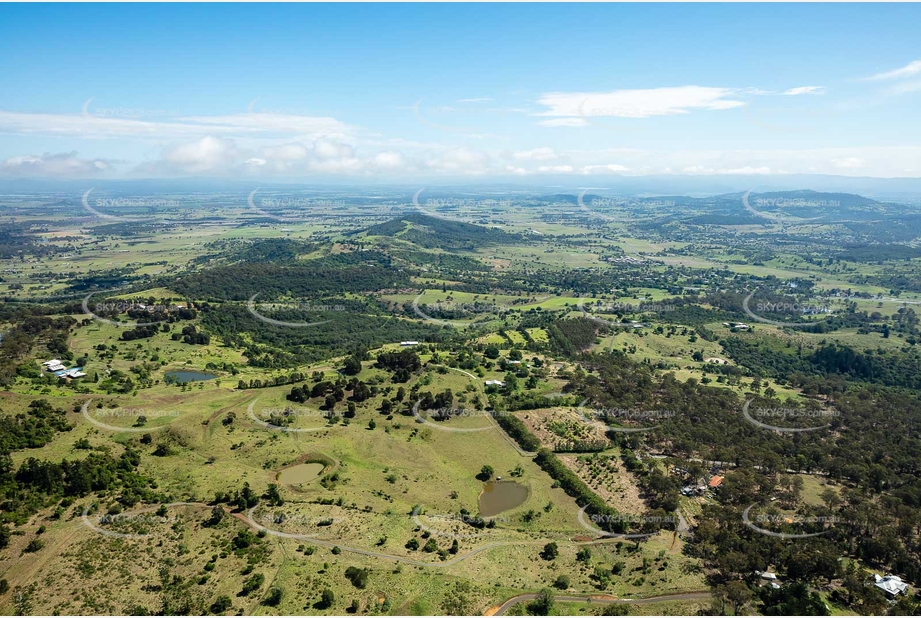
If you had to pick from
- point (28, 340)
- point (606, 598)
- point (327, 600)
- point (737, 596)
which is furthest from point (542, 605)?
point (28, 340)

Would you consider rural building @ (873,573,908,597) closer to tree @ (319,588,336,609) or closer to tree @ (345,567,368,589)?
tree @ (345,567,368,589)

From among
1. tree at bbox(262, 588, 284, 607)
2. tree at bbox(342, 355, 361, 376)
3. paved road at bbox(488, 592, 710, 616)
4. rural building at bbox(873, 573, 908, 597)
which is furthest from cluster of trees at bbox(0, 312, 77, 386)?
rural building at bbox(873, 573, 908, 597)

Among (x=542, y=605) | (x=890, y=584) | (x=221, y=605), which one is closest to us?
(x=221, y=605)

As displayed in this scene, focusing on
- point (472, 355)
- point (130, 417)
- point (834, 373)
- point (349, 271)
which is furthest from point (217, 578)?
point (349, 271)

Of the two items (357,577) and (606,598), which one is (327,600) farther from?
(606,598)

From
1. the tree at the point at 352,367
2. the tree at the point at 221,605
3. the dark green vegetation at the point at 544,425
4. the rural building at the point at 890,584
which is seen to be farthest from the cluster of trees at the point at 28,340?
the rural building at the point at 890,584

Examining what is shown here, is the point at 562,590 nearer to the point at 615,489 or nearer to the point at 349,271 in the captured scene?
the point at 615,489

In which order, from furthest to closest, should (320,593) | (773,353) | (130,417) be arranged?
(773,353)
(130,417)
(320,593)
